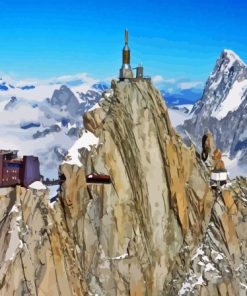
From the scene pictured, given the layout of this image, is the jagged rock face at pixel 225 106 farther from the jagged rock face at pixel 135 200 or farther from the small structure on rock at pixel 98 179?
the small structure on rock at pixel 98 179

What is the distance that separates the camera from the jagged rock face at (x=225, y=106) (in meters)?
135

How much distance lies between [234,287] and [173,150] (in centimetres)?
1836

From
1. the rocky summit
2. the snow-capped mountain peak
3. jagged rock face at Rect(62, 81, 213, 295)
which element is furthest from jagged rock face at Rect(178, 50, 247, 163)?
jagged rock face at Rect(62, 81, 213, 295)

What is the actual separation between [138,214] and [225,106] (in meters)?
67.9

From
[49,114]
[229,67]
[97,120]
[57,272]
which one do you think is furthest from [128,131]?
[229,67]

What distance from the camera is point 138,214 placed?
253 feet

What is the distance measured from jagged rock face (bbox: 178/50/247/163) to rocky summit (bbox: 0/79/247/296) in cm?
5332

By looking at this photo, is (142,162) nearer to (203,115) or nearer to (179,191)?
(179,191)

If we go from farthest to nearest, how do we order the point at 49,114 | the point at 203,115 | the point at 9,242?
the point at 203,115 < the point at 49,114 < the point at 9,242

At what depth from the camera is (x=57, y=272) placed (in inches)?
2741

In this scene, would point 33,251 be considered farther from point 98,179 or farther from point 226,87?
point 226,87

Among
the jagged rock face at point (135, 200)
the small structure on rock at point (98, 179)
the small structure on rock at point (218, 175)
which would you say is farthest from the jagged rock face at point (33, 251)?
the small structure on rock at point (218, 175)

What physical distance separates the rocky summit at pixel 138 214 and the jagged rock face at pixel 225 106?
53.3m

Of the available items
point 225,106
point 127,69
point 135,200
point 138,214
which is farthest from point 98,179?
point 225,106
